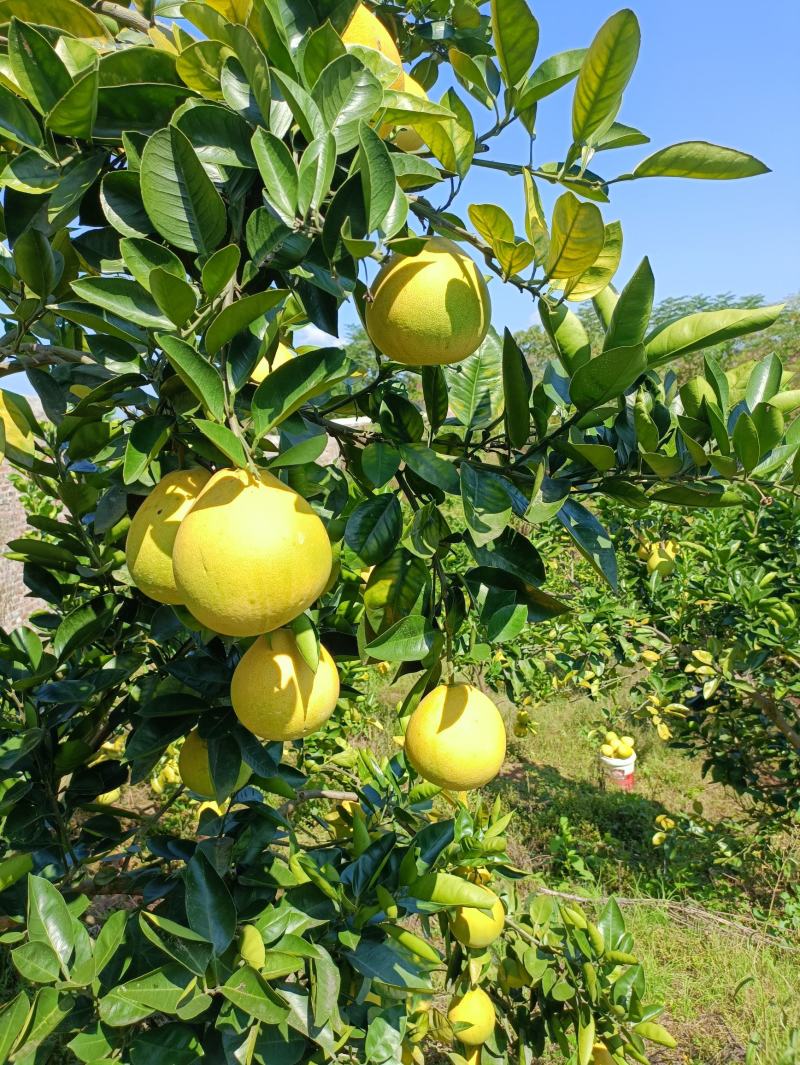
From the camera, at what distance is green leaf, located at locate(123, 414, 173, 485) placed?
0.56 m

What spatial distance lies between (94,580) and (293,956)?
61 cm

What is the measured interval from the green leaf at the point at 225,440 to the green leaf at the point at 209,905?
53 cm

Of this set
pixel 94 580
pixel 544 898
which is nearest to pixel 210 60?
pixel 94 580

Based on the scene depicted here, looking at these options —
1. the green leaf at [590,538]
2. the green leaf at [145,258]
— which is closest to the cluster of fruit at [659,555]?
the green leaf at [590,538]

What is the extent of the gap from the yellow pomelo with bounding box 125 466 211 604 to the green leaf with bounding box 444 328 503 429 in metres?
0.30

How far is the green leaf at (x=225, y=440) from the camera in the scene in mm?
464

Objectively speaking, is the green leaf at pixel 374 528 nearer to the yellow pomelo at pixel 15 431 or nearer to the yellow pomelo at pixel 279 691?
the yellow pomelo at pixel 279 691

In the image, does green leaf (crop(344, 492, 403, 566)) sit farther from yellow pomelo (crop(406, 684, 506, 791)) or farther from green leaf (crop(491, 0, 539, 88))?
green leaf (crop(491, 0, 539, 88))

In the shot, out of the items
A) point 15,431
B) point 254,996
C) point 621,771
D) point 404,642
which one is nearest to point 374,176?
point 404,642

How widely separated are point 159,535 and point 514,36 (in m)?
0.51

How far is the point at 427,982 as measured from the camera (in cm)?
89

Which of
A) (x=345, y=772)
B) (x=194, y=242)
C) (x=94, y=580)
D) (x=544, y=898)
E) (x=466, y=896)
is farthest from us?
(x=345, y=772)

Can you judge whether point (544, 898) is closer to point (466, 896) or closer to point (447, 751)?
point (466, 896)

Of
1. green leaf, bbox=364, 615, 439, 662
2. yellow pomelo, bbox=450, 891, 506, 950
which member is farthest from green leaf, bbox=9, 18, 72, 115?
yellow pomelo, bbox=450, 891, 506, 950
